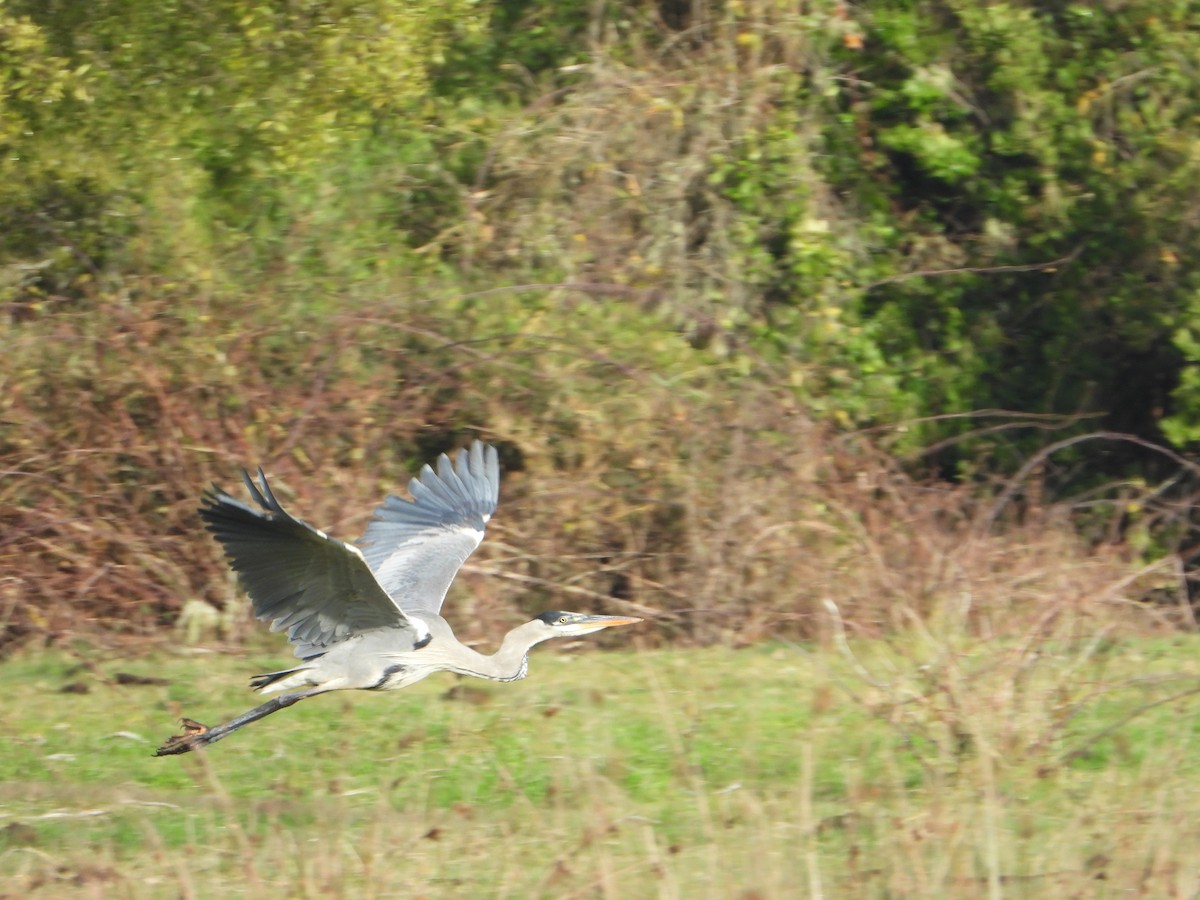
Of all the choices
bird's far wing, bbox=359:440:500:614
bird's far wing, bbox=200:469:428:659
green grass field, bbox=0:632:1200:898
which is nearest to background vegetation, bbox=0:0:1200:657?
green grass field, bbox=0:632:1200:898

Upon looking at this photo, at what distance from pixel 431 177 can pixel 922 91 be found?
11.7 feet

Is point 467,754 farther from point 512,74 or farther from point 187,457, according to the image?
point 512,74

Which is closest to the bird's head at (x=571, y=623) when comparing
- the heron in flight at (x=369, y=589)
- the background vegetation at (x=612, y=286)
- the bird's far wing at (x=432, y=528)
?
the heron in flight at (x=369, y=589)

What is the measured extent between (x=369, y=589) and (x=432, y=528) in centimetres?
132

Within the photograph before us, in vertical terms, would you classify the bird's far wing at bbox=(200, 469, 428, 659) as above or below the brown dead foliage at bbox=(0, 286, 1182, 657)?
above

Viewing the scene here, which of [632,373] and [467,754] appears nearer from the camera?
[467,754]

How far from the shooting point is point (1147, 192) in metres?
11.7

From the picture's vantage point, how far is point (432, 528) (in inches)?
275

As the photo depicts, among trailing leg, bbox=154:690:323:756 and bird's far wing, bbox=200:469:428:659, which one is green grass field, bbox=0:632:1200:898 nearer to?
trailing leg, bbox=154:690:323:756

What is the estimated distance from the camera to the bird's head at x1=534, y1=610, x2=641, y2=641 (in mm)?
6586

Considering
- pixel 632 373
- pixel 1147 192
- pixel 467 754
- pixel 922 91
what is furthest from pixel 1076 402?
pixel 467 754

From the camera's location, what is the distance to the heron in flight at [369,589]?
18.1 ft

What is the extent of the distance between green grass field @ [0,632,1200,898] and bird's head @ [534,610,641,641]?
1.86ft

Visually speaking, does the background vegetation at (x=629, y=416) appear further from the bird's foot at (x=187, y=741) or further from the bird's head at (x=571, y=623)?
the bird's head at (x=571, y=623)
